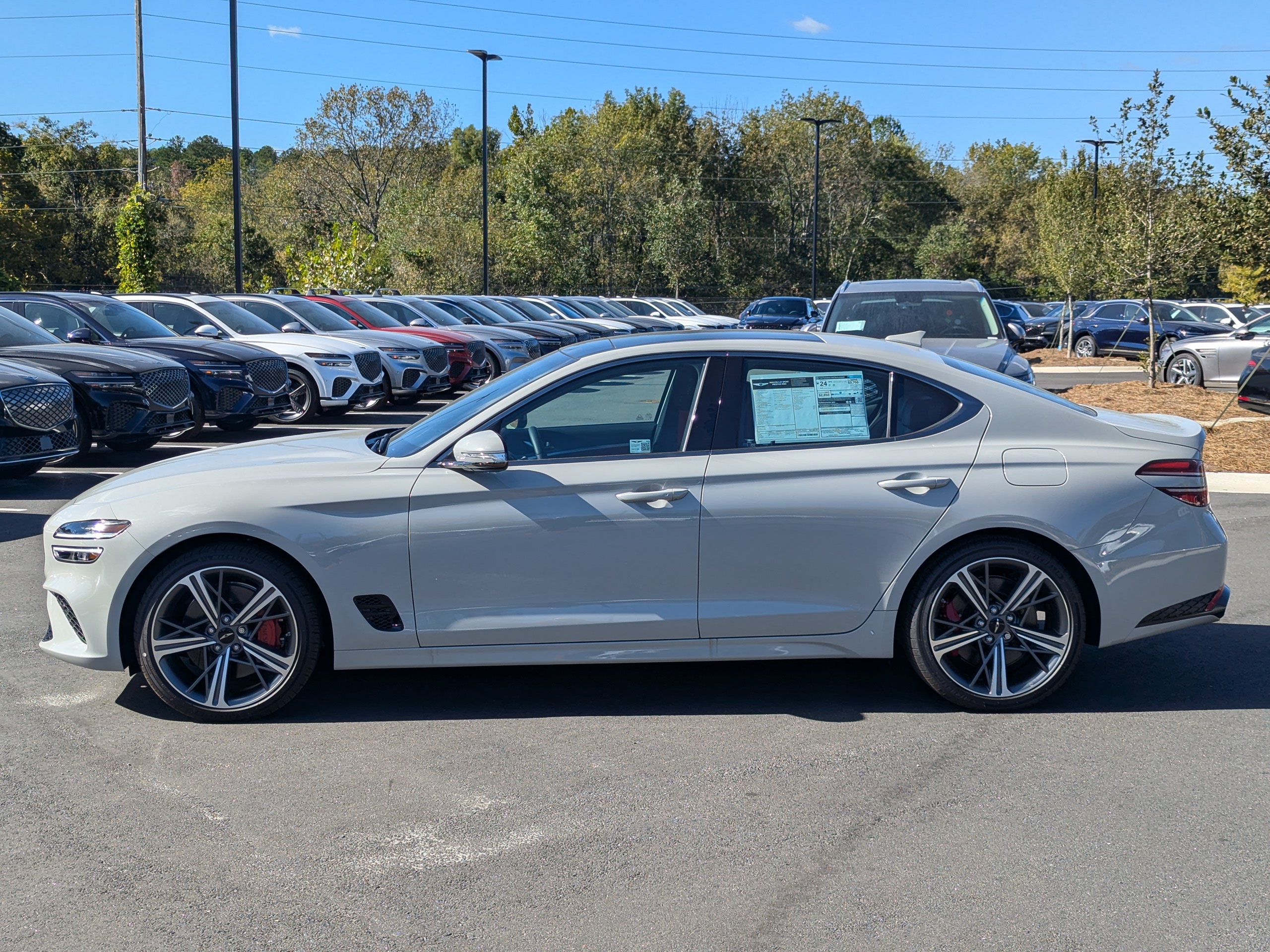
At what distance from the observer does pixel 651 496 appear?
4.85 metres

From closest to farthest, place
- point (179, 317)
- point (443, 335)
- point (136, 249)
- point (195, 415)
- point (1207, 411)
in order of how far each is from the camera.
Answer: point (195, 415) → point (179, 317) → point (1207, 411) → point (443, 335) → point (136, 249)

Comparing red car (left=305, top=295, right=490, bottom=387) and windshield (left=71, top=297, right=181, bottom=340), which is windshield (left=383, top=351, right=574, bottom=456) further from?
red car (left=305, top=295, right=490, bottom=387)

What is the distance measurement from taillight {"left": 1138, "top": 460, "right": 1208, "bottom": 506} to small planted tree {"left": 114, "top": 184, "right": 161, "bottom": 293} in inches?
1294

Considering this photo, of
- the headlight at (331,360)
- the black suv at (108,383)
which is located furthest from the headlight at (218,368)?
the headlight at (331,360)

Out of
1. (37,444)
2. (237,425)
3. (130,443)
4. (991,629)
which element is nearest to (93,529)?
(991,629)

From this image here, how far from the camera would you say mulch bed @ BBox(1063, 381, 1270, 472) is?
12.7m

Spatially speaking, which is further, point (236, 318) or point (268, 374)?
point (236, 318)

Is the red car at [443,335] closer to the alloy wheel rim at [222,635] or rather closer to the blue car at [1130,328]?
the alloy wheel rim at [222,635]

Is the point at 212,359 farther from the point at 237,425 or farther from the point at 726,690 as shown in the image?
the point at 726,690

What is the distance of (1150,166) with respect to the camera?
20.7 meters

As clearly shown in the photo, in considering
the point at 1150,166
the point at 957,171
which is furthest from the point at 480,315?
the point at 957,171

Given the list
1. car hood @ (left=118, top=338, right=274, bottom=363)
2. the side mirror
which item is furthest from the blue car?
the side mirror

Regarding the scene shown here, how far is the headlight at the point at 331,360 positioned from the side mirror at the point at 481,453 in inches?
471

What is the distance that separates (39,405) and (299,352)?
585cm
